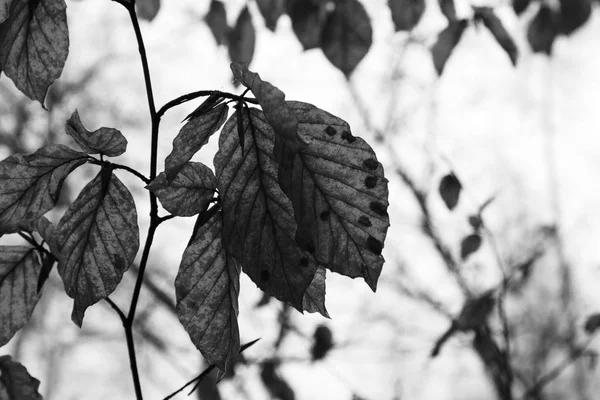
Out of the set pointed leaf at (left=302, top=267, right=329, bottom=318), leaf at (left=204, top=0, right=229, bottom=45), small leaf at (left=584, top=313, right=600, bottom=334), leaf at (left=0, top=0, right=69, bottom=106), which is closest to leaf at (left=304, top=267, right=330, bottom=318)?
pointed leaf at (left=302, top=267, right=329, bottom=318)

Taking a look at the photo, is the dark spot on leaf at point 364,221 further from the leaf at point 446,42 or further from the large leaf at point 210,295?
the leaf at point 446,42

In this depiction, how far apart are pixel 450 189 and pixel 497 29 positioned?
0.99ft

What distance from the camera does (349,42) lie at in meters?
0.83

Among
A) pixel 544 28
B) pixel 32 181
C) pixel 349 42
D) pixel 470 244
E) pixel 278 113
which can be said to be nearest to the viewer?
pixel 278 113

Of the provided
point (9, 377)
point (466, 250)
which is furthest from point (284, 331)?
point (9, 377)

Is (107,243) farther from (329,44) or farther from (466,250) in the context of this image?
(466,250)

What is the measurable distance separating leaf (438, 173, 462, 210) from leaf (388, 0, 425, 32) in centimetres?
36

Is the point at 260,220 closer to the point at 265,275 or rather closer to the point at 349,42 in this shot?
the point at 265,275

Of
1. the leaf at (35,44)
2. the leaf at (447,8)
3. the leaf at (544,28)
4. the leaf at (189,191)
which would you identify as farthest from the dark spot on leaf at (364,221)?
the leaf at (544,28)

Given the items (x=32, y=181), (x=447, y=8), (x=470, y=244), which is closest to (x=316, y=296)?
(x=32, y=181)

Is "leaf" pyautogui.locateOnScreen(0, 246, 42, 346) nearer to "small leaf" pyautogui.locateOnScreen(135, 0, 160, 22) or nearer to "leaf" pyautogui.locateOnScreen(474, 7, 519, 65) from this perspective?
"small leaf" pyautogui.locateOnScreen(135, 0, 160, 22)

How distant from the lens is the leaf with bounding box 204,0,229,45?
3.38 ft

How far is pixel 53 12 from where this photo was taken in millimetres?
394

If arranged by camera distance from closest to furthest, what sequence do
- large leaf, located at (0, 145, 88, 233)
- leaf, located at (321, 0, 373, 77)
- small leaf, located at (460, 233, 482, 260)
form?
large leaf, located at (0, 145, 88, 233)
leaf, located at (321, 0, 373, 77)
small leaf, located at (460, 233, 482, 260)
